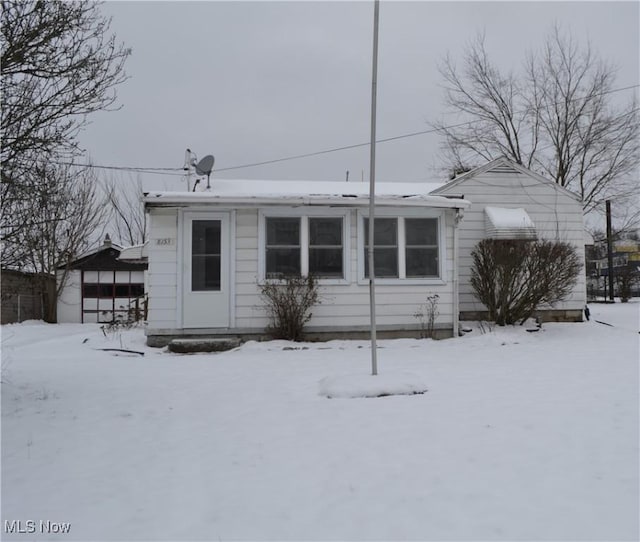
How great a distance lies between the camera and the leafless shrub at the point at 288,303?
837cm

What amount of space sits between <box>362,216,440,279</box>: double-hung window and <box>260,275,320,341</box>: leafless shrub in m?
1.33

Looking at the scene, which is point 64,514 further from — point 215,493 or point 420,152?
point 420,152

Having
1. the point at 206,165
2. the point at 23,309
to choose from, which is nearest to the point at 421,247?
the point at 206,165

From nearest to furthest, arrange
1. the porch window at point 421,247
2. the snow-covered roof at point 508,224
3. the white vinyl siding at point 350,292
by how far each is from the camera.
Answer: the white vinyl siding at point 350,292 → the porch window at point 421,247 → the snow-covered roof at point 508,224

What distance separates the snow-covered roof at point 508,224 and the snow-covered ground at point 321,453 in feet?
13.8

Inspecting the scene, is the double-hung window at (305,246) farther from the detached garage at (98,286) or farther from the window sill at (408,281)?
the detached garage at (98,286)

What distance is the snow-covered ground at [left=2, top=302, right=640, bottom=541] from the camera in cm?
253

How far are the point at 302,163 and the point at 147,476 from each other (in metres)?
25.5

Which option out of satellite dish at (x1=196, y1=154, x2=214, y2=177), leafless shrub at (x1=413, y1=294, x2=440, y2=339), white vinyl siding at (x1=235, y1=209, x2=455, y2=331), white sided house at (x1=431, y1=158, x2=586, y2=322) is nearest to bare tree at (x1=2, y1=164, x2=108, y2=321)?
satellite dish at (x1=196, y1=154, x2=214, y2=177)

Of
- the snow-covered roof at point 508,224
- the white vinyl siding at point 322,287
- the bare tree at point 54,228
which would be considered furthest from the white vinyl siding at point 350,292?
the bare tree at point 54,228

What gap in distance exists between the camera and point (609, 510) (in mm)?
2607

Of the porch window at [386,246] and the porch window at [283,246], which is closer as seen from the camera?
the porch window at [283,246]

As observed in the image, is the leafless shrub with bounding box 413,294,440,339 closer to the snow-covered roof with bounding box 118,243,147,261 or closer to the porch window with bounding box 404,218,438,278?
the porch window with bounding box 404,218,438,278

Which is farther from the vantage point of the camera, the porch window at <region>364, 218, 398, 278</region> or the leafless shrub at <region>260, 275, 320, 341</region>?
the porch window at <region>364, 218, 398, 278</region>
